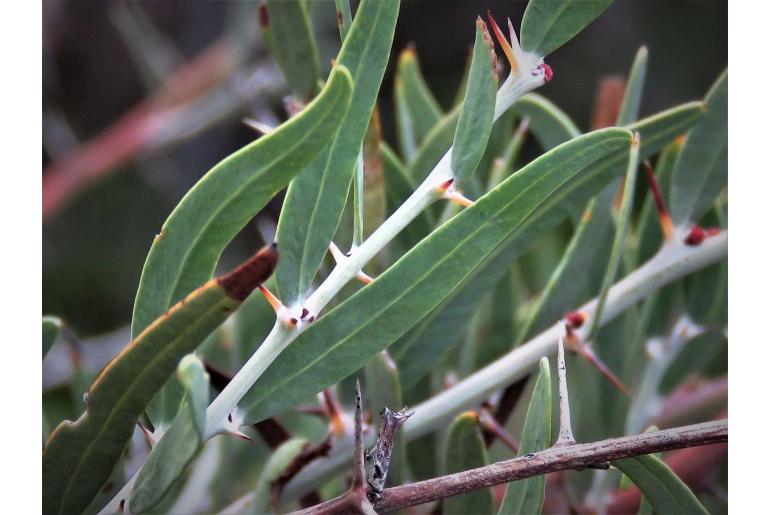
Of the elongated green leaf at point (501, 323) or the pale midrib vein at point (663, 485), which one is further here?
the elongated green leaf at point (501, 323)

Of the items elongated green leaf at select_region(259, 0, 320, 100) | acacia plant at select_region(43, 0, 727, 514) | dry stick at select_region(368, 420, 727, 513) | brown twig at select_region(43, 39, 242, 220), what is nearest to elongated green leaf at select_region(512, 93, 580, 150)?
acacia plant at select_region(43, 0, 727, 514)

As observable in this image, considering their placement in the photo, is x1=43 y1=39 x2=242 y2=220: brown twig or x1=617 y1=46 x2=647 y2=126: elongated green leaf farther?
x1=43 y1=39 x2=242 y2=220: brown twig

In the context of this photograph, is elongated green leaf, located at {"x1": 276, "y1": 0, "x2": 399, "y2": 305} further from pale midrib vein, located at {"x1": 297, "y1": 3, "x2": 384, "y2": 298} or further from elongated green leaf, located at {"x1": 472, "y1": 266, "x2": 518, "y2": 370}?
elongated green leaf, located at {"x1": 472, "y1": 266, "x2": 518, "y2": 370}

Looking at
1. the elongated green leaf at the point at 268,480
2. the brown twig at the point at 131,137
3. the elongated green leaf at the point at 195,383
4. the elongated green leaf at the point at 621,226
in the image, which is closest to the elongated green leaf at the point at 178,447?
the elongated green leaf at the point at 195,383

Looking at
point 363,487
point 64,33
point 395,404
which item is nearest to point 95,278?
point 64,33

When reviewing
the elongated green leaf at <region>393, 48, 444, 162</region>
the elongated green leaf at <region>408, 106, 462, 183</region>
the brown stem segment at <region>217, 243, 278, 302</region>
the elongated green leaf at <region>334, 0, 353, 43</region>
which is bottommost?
the brown stem segment at <region>217, 243, 278, 302</region>

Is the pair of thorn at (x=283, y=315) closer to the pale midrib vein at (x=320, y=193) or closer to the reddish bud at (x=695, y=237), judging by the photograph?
the pale midrib vein at (x=320, y=193)
